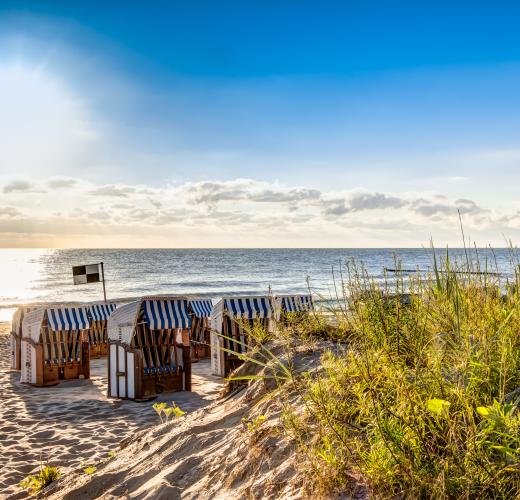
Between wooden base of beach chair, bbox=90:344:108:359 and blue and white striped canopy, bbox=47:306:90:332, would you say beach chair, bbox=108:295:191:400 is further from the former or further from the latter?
wooden base of beach chair, bbox=90:344:108:359

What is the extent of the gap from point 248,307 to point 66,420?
4.10 m

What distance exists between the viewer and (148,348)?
31.0ft

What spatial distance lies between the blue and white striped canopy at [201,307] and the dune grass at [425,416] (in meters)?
10.1

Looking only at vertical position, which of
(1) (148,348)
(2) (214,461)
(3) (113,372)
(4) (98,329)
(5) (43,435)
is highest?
(4) (98,329)

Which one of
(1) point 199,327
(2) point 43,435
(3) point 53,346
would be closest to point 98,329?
(1) point 199,327

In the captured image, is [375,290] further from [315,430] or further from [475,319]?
[315,430]

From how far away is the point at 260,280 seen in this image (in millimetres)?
51844

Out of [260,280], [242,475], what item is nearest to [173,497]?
[242,475]

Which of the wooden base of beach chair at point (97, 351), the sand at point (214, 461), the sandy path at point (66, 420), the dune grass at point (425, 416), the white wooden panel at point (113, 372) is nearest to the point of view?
the dune grass at point (425, 416)

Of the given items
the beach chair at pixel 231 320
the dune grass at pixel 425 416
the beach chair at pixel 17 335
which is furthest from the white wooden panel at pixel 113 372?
the dune grass at pixel 425 416

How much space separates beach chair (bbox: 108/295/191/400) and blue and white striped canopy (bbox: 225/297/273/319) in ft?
4.22

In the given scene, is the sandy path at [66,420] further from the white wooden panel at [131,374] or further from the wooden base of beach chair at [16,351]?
the wooden base of beach chair at [16,351]

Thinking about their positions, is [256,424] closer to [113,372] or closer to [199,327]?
[113,372]

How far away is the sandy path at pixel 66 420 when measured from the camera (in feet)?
19.9
